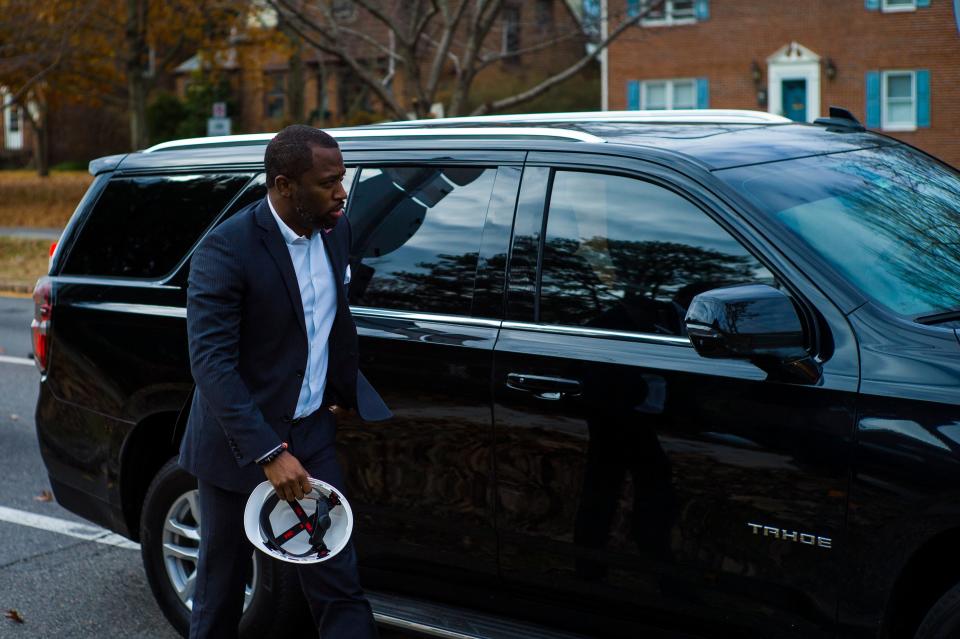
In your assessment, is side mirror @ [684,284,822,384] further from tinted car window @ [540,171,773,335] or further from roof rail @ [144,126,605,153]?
roof rail @ [144,126,605,153]

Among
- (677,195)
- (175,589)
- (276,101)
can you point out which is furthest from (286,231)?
(276,101)

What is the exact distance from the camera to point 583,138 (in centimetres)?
405

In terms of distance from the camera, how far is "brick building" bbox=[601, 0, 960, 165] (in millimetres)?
33250

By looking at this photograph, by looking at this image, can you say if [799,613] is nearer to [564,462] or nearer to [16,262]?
[564,462]

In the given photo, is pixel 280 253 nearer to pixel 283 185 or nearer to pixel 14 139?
pixel 283 185

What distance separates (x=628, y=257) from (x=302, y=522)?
48.5 inches

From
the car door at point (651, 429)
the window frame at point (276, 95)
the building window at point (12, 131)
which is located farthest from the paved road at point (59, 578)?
the building window at point (12, 131)

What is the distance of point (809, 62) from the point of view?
34.6m

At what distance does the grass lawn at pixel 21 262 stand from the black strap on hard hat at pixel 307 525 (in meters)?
15.3

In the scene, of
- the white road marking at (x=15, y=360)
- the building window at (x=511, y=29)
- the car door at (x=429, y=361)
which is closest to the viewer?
the car door at (x=429, y=361)

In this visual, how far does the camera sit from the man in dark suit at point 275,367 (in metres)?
3.43

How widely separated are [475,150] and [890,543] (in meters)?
1.84

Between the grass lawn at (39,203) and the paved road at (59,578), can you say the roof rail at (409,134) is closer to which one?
the paved road at (59,578)

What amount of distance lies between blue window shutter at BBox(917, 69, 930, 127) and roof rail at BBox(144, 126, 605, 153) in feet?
102
